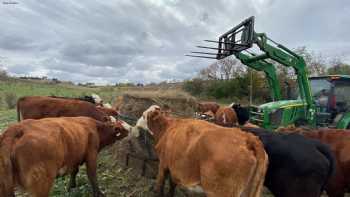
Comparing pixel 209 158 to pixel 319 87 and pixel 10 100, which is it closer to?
pixel 319 87

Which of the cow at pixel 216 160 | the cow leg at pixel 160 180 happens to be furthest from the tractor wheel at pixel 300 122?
the cow leg at pixel 160 180

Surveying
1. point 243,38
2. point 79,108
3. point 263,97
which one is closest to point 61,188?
point 79,108

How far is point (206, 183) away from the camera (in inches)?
159

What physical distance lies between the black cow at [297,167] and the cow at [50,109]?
5.71 m

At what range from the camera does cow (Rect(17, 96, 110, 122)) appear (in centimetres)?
930

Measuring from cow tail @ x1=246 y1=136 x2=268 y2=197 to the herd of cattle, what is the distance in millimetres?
11

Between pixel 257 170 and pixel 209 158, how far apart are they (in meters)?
0.56

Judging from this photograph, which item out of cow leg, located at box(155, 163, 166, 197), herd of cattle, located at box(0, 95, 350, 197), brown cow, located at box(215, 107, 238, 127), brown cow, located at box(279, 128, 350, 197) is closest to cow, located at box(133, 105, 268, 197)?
herd of cattle, located at box(0, 95, 350, 197)

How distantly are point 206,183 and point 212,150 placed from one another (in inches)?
15.4

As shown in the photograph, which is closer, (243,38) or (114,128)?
(114,128)

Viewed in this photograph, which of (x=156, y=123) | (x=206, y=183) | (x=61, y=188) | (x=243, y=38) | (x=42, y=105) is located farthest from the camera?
(x=243, y=38)

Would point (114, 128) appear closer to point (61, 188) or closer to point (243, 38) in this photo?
point (61, 188)

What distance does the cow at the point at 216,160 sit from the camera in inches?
153

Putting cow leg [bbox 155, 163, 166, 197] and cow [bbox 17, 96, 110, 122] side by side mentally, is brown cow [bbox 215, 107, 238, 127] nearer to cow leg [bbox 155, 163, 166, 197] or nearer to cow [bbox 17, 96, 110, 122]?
cow [bbox 17, 96, 110, 122]
